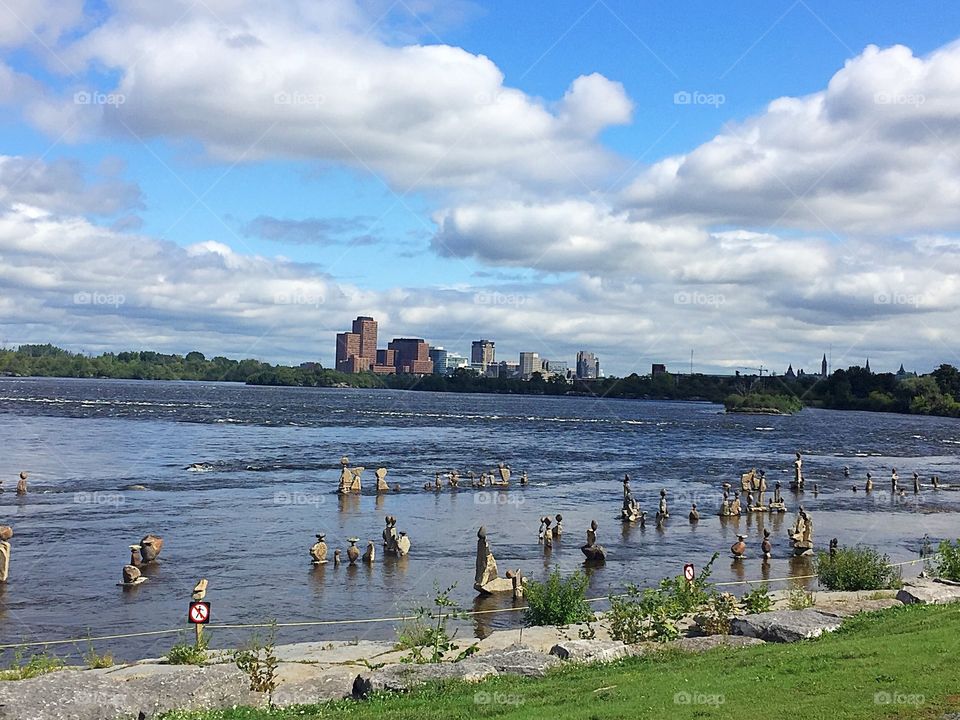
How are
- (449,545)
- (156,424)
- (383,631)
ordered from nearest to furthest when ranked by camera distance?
(383,631)
(449,545)
(156,424)

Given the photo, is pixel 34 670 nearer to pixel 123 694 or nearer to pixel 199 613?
pixel 199 613

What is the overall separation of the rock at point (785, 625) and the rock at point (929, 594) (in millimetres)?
3295

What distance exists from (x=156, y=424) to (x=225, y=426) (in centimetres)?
779

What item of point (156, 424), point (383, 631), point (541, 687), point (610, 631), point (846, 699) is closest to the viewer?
point (846, 699)

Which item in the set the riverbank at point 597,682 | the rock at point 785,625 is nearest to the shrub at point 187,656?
the riverbank at point 597,682

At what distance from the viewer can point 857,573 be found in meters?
24.7

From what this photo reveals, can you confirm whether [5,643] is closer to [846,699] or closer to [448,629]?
[448,629]

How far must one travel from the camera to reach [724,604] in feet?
62.7

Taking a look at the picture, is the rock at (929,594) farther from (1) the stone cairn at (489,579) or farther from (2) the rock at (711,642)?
(1) the stone cairn at (489,579)

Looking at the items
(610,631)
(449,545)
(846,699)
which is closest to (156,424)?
(449,545)

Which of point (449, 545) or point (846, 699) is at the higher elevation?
point (846, 699)

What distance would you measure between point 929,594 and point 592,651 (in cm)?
933

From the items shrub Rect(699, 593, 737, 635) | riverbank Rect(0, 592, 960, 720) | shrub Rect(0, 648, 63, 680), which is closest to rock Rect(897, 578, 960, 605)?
riverbank Rect(0, 592, 960, 720)

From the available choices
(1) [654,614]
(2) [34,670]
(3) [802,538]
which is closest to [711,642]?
(1) [654,614]
